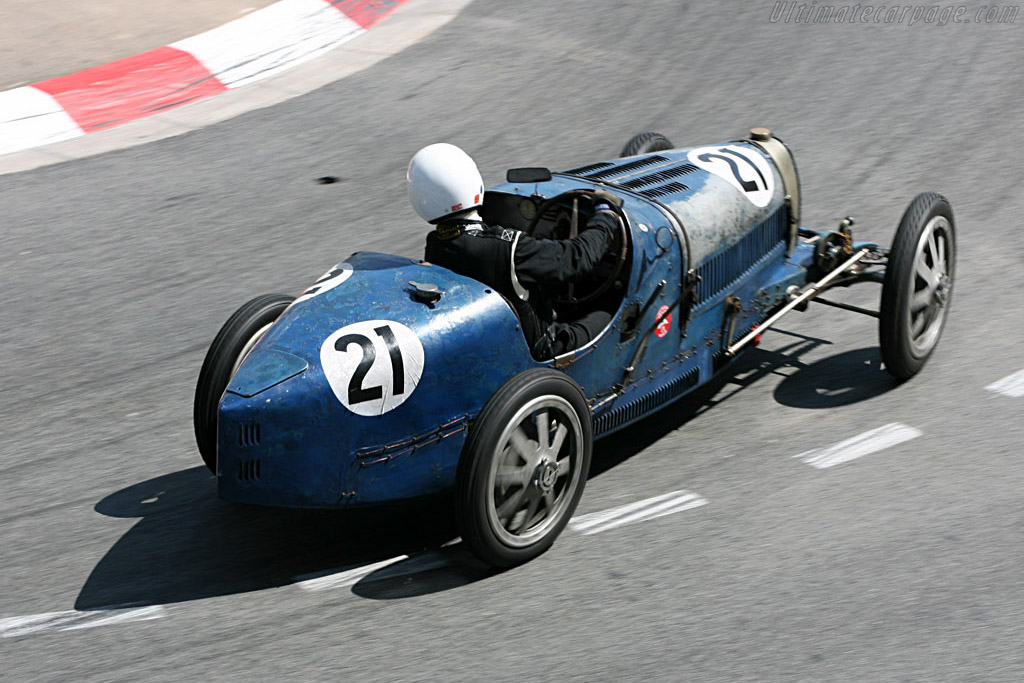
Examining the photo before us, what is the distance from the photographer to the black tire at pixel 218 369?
5.00 metres

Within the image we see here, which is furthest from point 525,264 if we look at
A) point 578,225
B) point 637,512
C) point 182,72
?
point 182,72

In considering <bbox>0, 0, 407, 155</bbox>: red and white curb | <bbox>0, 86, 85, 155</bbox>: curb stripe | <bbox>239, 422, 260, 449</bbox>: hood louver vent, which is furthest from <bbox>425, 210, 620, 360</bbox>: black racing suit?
<bbox>0, 0, 407, 155</bbox>: red and white curb

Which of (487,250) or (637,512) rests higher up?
(487,250)

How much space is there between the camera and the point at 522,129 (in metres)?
9.54

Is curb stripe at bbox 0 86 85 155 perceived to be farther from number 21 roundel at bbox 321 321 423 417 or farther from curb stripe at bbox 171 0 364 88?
number 21 roundel at bbox 321 321 423 417

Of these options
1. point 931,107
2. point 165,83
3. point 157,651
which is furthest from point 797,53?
point 157,651

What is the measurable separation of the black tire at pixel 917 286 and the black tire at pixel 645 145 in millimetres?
1626

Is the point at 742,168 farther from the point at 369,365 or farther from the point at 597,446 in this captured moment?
the point at 369,365

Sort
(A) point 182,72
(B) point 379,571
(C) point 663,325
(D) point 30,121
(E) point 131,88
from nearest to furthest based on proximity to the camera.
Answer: (B) point 379,571, (C) point 663,325, (D) point 30,121, (E) point 131,88, (A) point 182,72

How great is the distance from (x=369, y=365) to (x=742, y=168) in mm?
2575

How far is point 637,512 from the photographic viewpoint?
16.5ft

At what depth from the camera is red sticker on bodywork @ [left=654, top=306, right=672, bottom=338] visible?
17.5 feet

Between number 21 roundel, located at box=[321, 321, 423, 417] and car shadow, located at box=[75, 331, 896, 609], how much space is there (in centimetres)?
52

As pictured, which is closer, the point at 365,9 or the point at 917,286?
the point at 917,286
